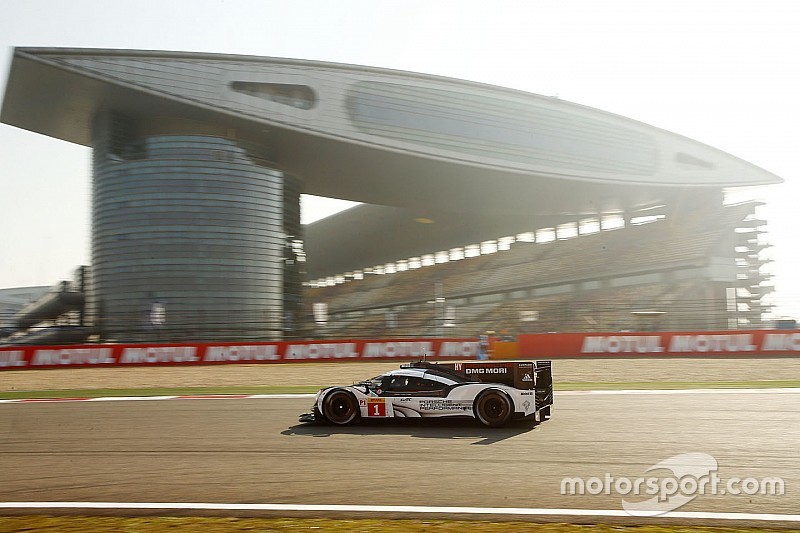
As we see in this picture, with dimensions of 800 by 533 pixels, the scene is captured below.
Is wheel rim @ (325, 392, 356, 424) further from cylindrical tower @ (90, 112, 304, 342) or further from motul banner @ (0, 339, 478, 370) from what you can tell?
cylindrical tower @ (90, 112, 304, 342)

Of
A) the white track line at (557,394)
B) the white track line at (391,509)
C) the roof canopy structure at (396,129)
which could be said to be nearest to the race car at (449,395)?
the white track line at (391,509)

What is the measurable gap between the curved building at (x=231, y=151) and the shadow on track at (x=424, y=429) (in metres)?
25.8

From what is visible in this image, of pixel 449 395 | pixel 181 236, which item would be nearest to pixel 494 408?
pixel 449 395

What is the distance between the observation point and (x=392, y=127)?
42.1 m

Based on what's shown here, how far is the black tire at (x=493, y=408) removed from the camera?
1030 centimetres

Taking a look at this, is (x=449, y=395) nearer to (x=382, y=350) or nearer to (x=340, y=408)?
(x=340, y=408)

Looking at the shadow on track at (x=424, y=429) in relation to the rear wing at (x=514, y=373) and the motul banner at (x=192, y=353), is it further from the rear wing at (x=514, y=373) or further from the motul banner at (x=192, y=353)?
the motul banner at (x=192, y=353)

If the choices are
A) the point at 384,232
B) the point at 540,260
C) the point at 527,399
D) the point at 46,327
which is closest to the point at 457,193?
the point at 540,260

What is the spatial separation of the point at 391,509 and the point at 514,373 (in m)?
4.81

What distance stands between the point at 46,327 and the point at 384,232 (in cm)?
4152

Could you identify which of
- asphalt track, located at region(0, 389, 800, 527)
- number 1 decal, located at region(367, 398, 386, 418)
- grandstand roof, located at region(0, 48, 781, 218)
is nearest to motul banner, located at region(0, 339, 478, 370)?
grandstand roof, located at region(0, 48, 781, 218)

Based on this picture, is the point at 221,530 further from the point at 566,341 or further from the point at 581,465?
the point at 566,341

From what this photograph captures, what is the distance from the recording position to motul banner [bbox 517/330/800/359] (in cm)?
2595

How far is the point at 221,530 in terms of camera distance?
5637 millimetres
